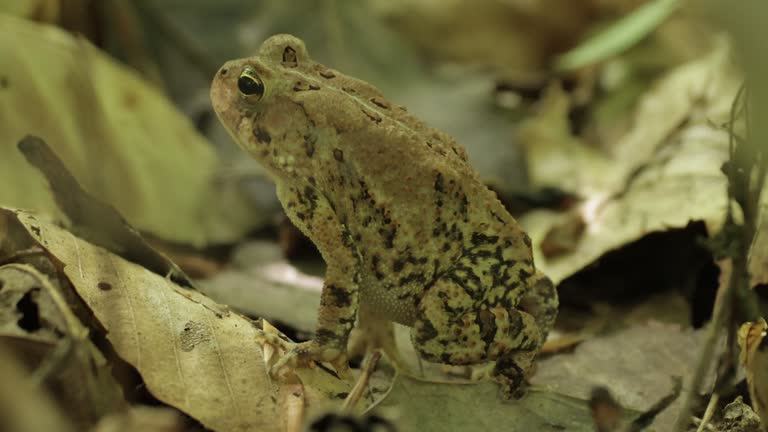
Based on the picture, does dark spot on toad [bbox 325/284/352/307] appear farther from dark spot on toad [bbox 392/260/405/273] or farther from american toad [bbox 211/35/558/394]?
dark spot on toad [bbox 392/260/405/273]

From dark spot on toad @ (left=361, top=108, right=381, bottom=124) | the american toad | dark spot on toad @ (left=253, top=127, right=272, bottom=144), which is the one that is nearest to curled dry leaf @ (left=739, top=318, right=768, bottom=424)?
the american toad

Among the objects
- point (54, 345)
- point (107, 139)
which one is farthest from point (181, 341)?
point (107, 139)

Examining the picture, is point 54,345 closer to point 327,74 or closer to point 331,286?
point 331,286

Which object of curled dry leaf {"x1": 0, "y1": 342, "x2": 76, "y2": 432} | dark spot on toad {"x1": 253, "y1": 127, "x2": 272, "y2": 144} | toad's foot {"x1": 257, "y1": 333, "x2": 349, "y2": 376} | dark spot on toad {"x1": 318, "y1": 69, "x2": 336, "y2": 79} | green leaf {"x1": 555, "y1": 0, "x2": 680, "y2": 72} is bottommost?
curled dry leaf {"x1": 0, "y1": 342, "x2": 76, "y2": 432}

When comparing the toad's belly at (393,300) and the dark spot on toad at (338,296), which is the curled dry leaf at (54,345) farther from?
the toad's belly at (393,300)

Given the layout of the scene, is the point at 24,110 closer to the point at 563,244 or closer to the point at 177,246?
the point at 177,246


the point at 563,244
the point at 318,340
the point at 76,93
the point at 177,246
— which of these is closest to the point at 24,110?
the point at 76,93

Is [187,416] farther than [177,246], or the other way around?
[177,246]
